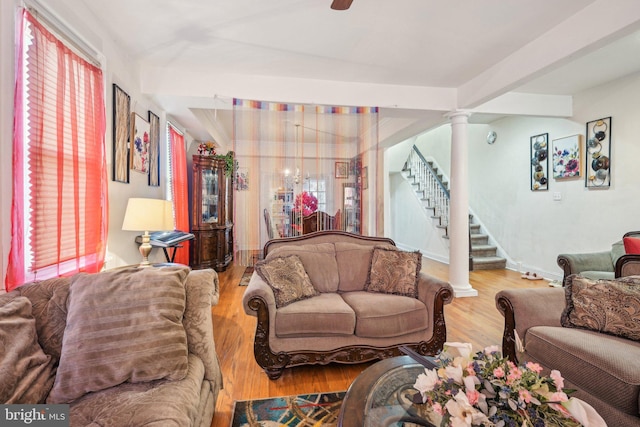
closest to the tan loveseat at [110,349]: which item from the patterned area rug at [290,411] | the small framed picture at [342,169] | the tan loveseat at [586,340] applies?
the patterned area rug at [290,411]

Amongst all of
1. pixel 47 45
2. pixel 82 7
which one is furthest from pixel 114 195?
pixel 82 7

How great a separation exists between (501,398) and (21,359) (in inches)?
64.9

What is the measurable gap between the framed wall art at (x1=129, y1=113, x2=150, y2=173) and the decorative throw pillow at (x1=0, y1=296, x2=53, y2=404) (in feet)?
6.89

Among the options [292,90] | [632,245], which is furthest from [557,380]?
[292,90]

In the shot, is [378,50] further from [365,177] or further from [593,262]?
[593,262]

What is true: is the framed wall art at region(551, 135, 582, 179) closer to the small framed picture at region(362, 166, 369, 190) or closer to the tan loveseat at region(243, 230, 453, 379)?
the small framed picture at region(362, 166, 369, 190)

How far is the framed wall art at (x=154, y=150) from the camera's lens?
3.52 meters

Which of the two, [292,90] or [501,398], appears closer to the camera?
[501,398]

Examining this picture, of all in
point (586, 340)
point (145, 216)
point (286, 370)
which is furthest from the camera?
point (145, 216)

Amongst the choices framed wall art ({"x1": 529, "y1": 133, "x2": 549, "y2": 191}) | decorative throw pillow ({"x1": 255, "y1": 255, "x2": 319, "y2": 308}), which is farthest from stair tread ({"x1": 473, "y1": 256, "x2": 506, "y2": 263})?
decorative throw pillow ({"x1": 255, "y1": 255, "x2": 319, "y2": 308})

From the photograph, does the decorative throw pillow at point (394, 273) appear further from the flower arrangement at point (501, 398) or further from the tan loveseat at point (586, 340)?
the flower arrangement at point (501, 398)

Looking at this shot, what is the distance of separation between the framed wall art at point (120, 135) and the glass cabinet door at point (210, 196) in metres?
2.32

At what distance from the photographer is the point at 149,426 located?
3.28 ft

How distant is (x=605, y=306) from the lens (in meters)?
1.74
